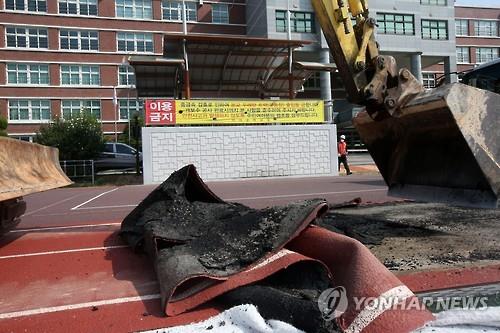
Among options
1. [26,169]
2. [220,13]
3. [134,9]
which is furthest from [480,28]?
[26,169]

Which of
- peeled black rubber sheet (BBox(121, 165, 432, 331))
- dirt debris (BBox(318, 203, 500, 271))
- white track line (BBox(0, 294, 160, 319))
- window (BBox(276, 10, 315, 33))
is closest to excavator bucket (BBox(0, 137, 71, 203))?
white track line (BBox(0, 294, 160, 319))

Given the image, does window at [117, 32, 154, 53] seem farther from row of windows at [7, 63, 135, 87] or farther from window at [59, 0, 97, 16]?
window at [59, 0, 97, 16]

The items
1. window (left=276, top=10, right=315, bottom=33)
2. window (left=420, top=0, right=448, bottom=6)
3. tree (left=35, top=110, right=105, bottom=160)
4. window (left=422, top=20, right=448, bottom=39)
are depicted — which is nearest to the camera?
tree (left=35, top=110, right=105, bottom=160)

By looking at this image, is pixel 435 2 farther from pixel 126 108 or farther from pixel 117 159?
pixel 117 159

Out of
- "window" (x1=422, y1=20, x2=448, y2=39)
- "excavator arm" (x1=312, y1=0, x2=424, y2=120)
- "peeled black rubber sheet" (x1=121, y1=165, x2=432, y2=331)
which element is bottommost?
"peeled black rubber sheet" (x1=121, y1=165, x2=432, y2=331)

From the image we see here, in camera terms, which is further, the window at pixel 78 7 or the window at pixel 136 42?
the window at pixel 136 42

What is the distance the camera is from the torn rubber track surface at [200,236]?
3418mm

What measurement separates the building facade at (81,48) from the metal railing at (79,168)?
20.6 meters

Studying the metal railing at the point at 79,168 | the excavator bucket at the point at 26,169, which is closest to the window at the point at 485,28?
the metal railing at the point at 79,168

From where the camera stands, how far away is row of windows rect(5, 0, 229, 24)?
150ft

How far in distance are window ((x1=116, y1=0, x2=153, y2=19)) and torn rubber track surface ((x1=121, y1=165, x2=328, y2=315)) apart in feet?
154

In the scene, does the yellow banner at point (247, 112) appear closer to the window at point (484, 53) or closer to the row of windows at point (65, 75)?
the row of windows at point (65, 75)

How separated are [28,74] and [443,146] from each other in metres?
48.1

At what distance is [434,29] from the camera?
148ft
